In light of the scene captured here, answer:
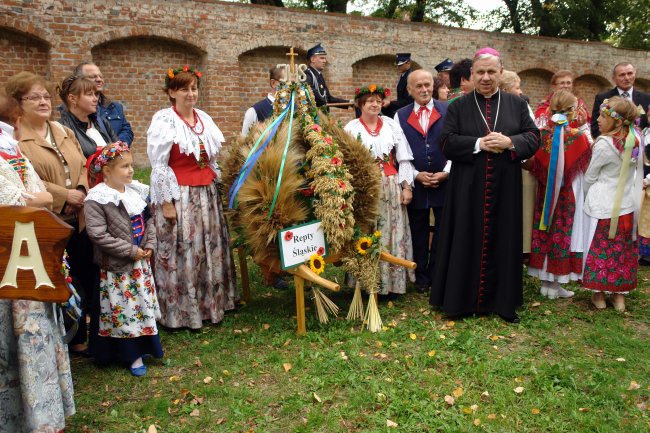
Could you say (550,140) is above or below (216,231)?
above

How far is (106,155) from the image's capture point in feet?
11.9

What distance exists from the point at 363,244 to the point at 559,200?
2.10 metres

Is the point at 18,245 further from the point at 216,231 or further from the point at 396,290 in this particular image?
the point at 396,290

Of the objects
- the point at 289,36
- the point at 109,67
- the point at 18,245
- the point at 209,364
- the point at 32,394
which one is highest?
the point at 289,36

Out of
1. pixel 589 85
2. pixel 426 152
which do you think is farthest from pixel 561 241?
pixel 589 85

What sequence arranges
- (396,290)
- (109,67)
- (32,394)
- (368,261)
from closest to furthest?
(32,394), (368,261), (396,290), (109,67)

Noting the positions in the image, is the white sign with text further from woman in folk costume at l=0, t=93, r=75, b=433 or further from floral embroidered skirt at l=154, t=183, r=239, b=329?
woman in folk costume at l=0, t=93, r=75, b=433

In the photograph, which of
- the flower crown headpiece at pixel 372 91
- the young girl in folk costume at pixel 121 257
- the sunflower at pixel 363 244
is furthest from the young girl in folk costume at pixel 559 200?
the young girl in folk costume at pixel 121 257

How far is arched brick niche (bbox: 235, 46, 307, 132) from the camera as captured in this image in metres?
12.3

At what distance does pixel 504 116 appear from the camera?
15.0 ft

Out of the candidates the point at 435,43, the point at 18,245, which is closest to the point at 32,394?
the point at 18,245

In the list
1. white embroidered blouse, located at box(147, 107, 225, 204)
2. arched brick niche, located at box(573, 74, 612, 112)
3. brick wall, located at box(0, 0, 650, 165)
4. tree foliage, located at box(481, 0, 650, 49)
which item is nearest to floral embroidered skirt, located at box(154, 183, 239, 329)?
white embroidered blouse, located at box(147, 107, 225, 204)

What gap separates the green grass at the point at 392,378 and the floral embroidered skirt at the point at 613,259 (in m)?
0.28

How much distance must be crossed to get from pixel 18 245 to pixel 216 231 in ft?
8.59
